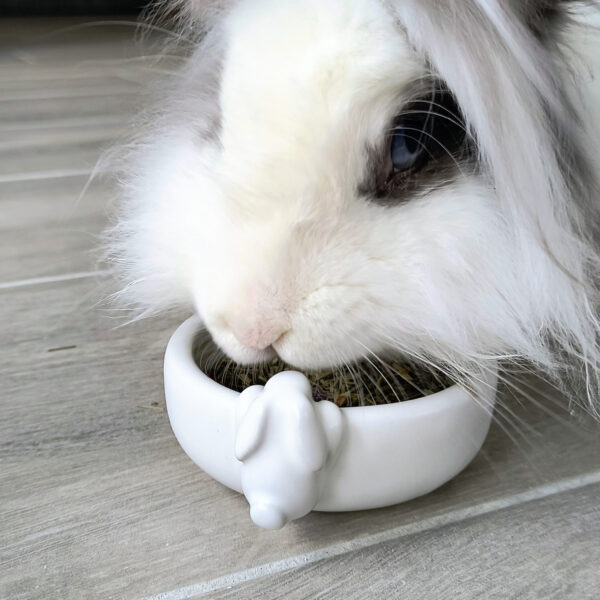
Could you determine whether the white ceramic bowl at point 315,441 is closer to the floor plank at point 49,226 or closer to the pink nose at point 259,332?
the pink nose at point 259,332

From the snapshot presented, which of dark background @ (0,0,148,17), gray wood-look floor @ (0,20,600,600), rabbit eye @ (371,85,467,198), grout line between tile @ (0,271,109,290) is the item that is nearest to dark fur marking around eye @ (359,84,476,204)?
rabbit eye @ (371,85,467,198)

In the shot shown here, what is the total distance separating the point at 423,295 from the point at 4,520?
1.26ft

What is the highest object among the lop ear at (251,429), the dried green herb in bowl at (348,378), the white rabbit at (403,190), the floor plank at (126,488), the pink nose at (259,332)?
the white rabbit at (403,190)

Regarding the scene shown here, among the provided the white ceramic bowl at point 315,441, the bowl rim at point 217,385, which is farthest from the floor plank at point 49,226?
the white ceramic bowl at point 315,441

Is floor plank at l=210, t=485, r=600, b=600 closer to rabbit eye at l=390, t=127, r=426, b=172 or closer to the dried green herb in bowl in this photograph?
the dried green herb in bowl

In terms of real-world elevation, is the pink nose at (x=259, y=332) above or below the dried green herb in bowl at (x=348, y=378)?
above

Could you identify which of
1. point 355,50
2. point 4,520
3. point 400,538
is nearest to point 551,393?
point 400,538

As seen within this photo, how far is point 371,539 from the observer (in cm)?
59

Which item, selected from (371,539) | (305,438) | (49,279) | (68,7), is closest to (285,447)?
(305,438)

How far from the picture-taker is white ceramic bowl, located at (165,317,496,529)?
55 centimetres

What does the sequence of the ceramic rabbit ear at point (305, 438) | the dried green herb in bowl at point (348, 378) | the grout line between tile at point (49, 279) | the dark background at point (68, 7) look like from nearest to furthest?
the ceramic rabbit ear at point (305, 438)
the dried green herb in bowl at point (348, 378)
the grout line between tile at point (49, 279)
the dark background at point (68, 7)

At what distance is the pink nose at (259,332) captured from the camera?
1.85ft

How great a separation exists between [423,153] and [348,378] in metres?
0.21

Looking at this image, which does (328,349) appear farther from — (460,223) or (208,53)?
(208,53)
